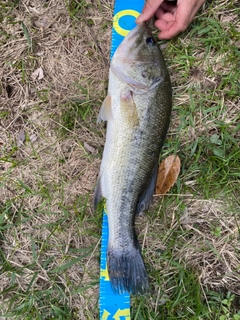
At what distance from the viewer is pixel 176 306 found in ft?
11.0

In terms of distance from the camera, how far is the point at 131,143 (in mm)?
2994

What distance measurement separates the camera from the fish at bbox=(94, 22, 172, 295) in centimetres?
Answer: 300

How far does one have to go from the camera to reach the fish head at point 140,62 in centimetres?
302

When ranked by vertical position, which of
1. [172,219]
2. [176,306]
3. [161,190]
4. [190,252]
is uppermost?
[161,190]

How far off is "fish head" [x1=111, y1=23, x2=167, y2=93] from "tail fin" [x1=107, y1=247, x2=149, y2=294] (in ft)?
4.89

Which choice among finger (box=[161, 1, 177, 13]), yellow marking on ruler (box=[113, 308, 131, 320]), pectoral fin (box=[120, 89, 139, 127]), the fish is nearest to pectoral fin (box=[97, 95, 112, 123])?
the fish

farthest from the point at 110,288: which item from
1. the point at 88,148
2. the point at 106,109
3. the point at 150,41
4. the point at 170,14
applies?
the point at 170,14

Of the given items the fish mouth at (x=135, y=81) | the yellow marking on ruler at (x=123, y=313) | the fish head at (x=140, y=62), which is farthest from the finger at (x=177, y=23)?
the yellow marking on ruler at (x=123, y=313)

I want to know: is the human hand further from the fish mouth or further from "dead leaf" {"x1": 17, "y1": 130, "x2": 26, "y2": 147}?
"dead leaf" {"x1": 17, "y1": 130, "x2": 26, "y2": 147}

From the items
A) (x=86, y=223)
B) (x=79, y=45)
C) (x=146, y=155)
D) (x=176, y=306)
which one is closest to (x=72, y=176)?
(x=86, y=223)

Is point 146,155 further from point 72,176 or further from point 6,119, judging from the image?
point 6,119

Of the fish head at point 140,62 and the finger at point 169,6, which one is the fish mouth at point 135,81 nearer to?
the fish head at point 140,62

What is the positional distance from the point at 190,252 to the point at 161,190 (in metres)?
0.69

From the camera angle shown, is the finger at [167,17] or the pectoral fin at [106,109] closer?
the pectoral fin at [106,109]
